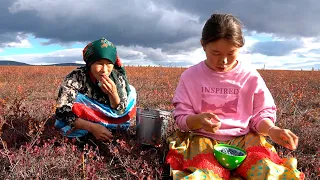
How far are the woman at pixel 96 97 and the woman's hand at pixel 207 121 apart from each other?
1012mm

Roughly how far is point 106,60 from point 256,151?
1643 millimetres

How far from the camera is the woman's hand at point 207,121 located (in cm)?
236

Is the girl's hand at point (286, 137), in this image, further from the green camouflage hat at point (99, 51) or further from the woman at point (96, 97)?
the green camouflage hat at point (99, 51)

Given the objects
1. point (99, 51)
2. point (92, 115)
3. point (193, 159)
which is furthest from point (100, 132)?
point (193, 159)

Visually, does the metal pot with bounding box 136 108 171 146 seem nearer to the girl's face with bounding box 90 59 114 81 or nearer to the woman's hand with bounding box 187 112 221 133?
the girl's face with bounding box 90 59 114 81

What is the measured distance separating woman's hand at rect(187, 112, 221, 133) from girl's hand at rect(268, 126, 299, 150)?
0.45m

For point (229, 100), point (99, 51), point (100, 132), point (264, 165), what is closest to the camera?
point (264, 165)

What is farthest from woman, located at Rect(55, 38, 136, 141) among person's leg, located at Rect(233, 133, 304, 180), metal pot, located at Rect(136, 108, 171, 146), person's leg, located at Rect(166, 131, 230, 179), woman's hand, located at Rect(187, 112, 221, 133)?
person's leg, located at Rect(233, 133, 304, 180)

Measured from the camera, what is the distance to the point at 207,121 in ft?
7.73

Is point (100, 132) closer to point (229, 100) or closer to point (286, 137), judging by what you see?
point (229, 100)

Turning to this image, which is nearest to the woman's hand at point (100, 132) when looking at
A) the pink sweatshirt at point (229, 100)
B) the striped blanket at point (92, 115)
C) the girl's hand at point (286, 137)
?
the striped blanket at point (92, 115)

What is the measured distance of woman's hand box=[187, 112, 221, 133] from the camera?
2359 millimetres

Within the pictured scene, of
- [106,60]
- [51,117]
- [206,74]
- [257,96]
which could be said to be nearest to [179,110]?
[206,74]

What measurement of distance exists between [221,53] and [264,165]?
0.89 meters
